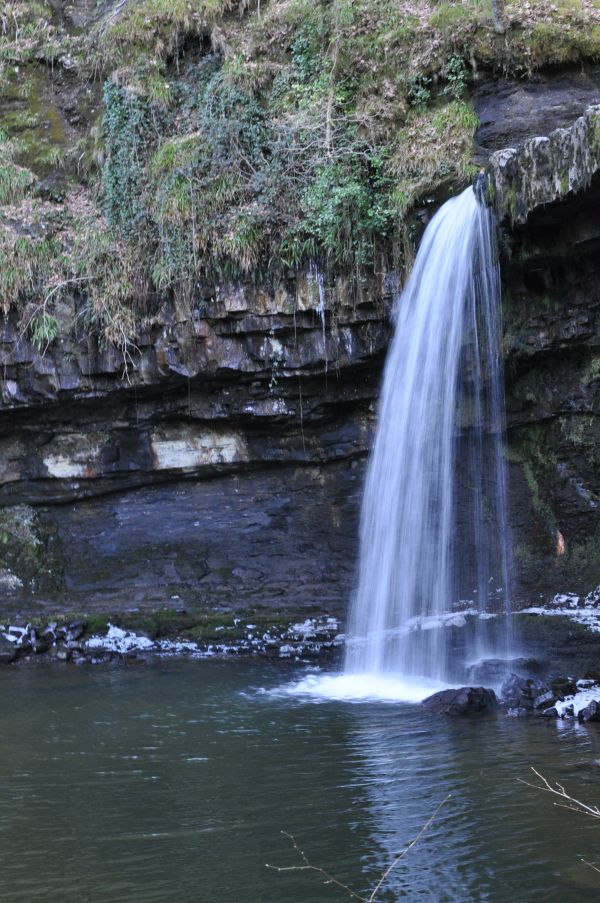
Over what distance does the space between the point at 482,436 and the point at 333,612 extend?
3.21 meters

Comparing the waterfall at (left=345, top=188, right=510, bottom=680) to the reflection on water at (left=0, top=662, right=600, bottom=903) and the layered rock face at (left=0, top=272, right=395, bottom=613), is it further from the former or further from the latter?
the reflection on water at (left=0, top=662, right=600, bottom=903)

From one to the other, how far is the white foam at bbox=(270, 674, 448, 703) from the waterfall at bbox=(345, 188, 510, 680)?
0.34 meters

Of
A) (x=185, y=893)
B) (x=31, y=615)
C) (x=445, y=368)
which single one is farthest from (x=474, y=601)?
(x=185, y=893)

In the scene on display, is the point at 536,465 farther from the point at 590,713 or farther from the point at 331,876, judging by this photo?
the point at 331,876

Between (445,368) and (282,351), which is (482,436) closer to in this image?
(445,368)

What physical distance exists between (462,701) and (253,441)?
5.52m

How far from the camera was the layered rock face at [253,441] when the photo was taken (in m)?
11.2

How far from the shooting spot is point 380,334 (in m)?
11.8

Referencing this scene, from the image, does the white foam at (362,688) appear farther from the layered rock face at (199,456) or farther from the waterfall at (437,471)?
the layered rock face at (199,456)

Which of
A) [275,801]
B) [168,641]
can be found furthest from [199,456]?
[275,801]

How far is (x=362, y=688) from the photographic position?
10.3 metres

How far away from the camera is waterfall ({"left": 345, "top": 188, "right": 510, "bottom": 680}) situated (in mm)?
10805

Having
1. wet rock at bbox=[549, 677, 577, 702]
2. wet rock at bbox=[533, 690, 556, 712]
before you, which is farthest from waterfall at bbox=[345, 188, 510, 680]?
wet rock at bbox=[533, 690, 556, 712]

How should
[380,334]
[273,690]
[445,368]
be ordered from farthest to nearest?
[380,334] < [445,368] < [273,690]
